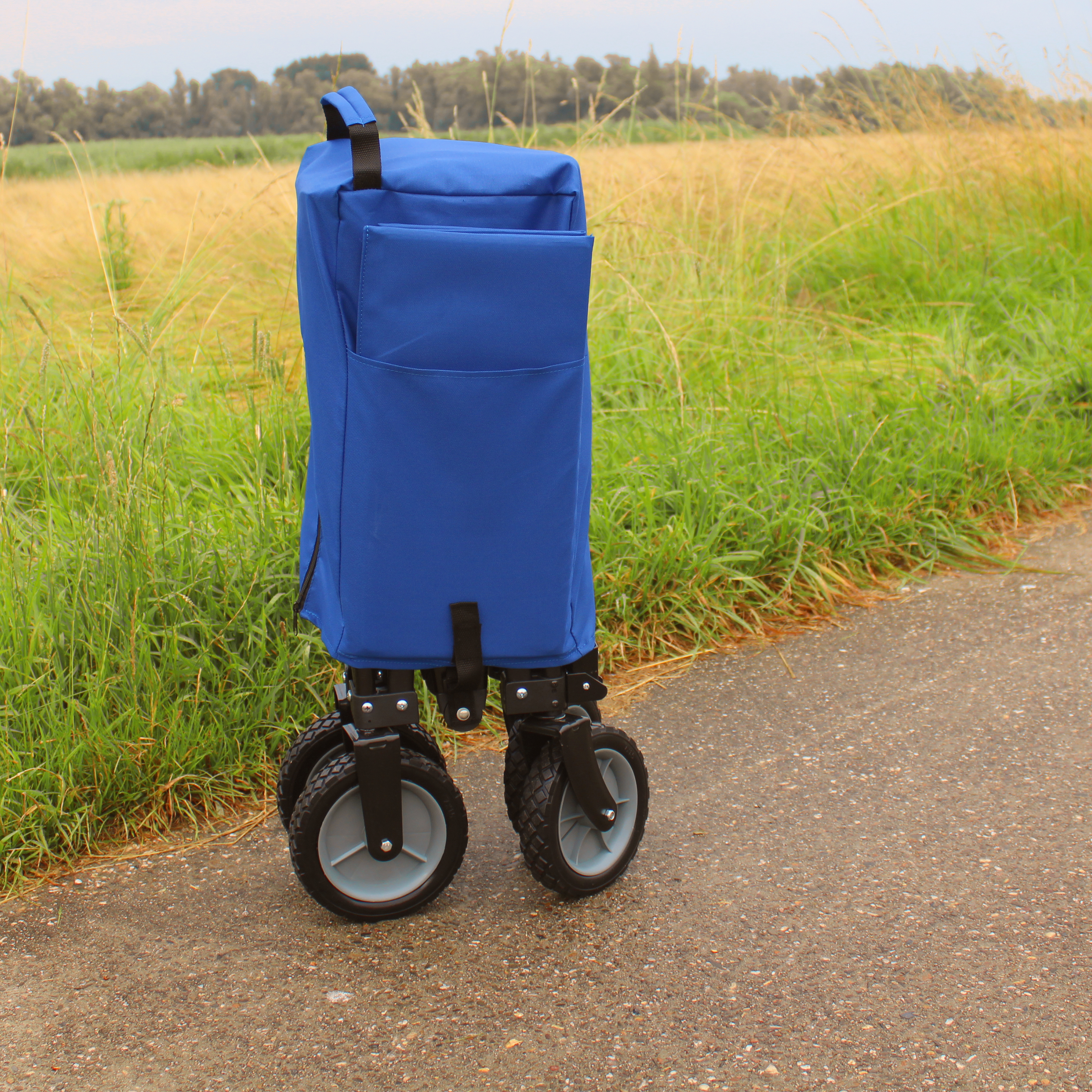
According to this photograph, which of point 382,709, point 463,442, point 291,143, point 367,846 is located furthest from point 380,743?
point 291,143

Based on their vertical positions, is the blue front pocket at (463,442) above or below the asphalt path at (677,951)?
above

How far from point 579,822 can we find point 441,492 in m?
0.70

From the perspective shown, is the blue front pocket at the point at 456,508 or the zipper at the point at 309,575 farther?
the zipper at the point at 309,575

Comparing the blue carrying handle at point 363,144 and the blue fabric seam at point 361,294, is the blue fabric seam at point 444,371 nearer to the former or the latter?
the blue fabric seam at point 361,294

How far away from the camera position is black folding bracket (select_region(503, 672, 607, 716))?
1.76 metres

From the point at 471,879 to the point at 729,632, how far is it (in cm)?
132

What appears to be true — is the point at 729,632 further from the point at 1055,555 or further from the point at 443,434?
the point at 443,434

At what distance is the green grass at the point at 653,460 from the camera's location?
2.23m

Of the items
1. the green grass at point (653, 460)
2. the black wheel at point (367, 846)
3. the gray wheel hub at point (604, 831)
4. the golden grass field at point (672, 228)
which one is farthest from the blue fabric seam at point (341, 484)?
the golden grass field at point (672, 228)

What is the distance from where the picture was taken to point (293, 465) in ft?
10.3

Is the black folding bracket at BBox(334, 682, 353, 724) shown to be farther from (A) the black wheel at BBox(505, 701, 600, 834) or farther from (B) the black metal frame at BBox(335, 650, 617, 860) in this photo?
(A) the black wheel at BBox(505, 701, 600, 834)

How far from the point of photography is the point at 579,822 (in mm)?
1897

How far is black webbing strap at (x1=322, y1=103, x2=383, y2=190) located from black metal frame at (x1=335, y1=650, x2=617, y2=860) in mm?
766

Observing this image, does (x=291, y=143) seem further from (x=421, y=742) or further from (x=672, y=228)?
(x=421, y=742)
